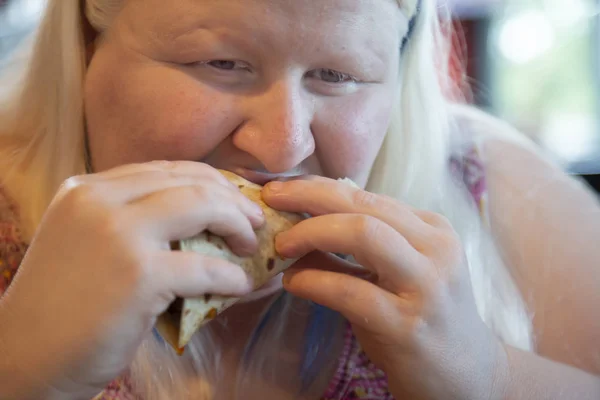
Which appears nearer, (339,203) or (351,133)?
(339,203)

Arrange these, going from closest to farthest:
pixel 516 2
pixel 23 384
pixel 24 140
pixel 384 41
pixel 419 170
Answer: pixel 23 384 < pixel 384 41 < pixel 24 140 < pixel 419 170 < pixel 516 2

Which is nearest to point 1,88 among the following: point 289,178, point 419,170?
point 289,178

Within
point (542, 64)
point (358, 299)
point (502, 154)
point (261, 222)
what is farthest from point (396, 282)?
point (542, 64)

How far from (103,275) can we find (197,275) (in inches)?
3.8

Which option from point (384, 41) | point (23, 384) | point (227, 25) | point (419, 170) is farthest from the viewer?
point (419, 170)

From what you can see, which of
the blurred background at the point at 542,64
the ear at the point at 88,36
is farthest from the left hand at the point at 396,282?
the blurred background at the point at 542,64

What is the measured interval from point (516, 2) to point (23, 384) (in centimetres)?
349

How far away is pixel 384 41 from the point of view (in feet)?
2.74

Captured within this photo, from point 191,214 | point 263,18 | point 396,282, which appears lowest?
point 396,282

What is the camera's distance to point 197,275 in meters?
0.61

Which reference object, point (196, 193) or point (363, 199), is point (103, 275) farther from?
point (363, 199)

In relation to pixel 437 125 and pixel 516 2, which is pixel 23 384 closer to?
pixel 437 125

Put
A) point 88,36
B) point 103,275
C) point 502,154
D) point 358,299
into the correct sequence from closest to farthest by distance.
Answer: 1. point 103,275
2. point 358,299
3. point 88,36
4. point 502,154

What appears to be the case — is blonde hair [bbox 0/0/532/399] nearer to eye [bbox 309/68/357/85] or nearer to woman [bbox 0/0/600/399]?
woman [bbox 0/0/600/399]
